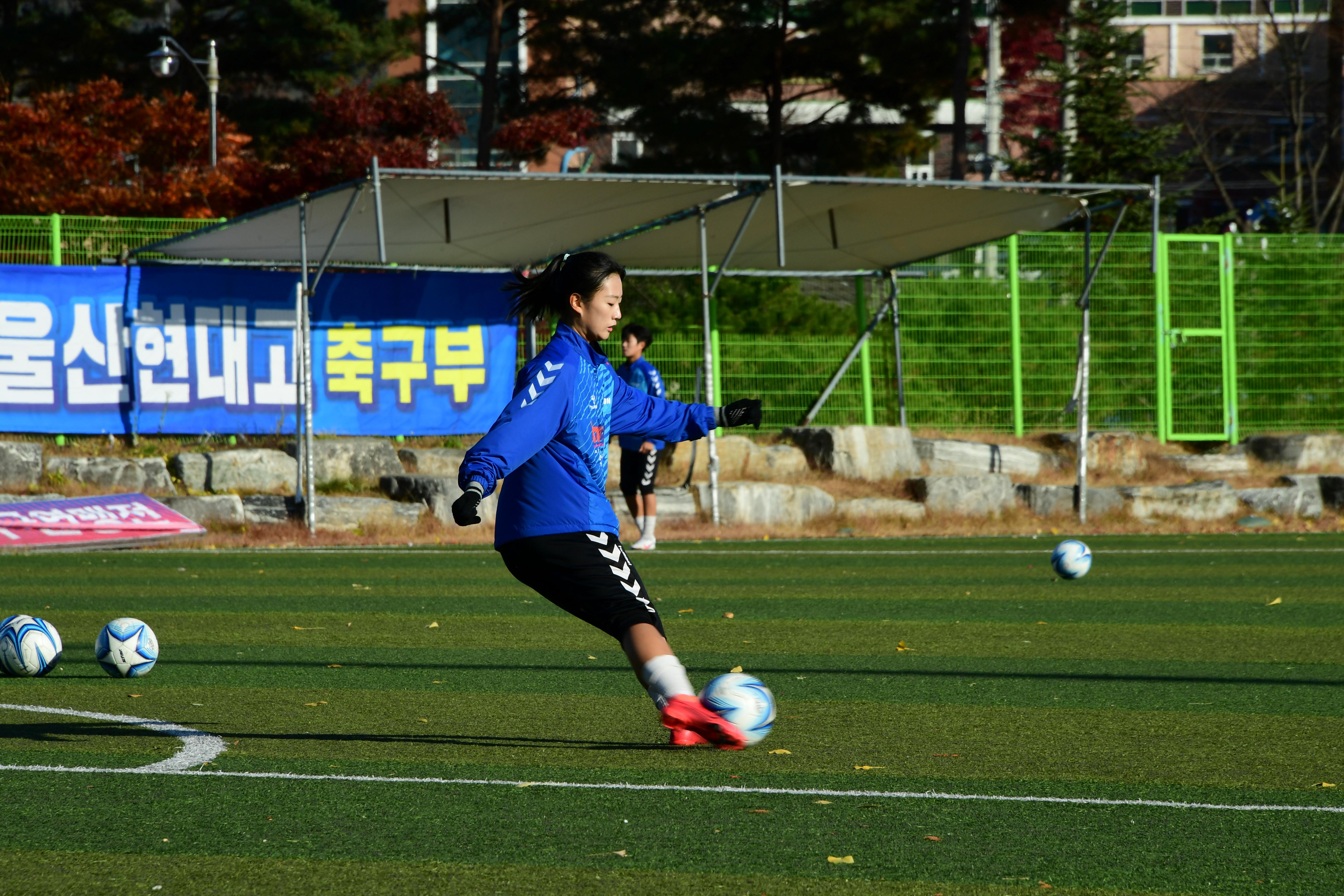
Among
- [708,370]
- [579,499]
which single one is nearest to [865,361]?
[708,370]

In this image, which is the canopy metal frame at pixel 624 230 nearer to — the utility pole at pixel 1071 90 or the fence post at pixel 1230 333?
the fence post at pixel 1230 333

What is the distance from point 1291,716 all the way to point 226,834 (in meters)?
→ 4.51

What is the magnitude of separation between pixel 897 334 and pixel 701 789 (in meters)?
14.6

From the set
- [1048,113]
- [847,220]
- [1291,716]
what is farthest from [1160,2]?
[1291,716]

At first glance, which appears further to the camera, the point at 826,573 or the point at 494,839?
the point at 826,573

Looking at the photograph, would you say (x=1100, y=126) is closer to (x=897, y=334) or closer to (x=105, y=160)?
(x=897, y=334)

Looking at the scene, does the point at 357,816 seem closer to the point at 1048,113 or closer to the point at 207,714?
the point at 207,714

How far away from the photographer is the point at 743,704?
504 centimetres

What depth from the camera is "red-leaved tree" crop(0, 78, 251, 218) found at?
68.2 ft

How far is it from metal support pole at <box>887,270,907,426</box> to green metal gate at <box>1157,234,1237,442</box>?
3.63 m

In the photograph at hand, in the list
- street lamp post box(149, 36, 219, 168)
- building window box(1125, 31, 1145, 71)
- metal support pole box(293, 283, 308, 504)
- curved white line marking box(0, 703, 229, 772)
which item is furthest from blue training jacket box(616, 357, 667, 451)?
building window box(1125, 31, 1145, 71)

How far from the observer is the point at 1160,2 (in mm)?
57906

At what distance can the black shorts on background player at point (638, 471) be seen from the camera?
44.4ft

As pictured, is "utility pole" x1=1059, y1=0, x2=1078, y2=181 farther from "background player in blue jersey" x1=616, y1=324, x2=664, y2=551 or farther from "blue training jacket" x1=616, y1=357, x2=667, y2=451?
"blue training jacket" x1=616, y1=357, x2=667, y2=451
